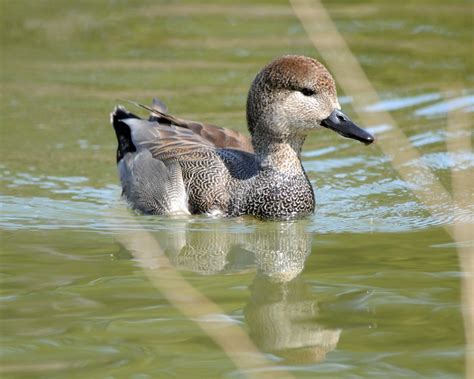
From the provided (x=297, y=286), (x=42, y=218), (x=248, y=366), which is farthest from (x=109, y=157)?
(x=248, y=366)

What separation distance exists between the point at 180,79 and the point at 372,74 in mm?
2131

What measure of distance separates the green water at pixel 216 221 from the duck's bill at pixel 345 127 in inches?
25.9

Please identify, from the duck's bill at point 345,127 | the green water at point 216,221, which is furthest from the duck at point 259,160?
the green water at point 216,221

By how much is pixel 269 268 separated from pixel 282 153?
5.51 feet

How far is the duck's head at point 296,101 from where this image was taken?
823 centimetres

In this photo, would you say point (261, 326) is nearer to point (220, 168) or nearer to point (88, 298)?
point (88, 298)

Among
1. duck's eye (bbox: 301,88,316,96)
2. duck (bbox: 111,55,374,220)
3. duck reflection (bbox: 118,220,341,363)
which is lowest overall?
duck reflection (bbox: 118,220,341,363)

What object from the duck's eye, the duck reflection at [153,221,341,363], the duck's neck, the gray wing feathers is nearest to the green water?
the duck reflection at [153,221,341,363]

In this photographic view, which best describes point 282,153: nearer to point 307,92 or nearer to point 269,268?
point 307,92

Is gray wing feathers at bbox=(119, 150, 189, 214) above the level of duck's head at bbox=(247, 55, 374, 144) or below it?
below

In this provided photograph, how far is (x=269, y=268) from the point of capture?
284 inches

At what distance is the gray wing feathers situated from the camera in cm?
880

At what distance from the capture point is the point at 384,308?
6.15 meters

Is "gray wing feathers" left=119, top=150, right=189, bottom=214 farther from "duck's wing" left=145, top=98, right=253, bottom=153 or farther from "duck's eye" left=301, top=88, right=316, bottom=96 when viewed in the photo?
"duck's eye" left=301, top=88, right=316, bottom=96
